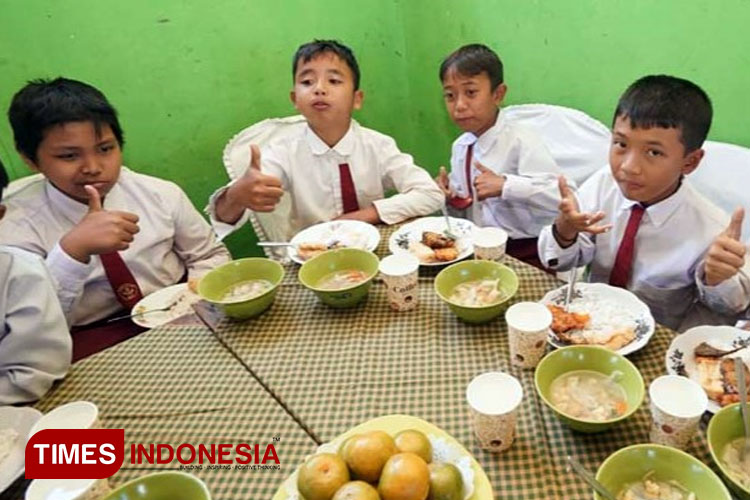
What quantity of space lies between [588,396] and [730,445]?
0.75ft

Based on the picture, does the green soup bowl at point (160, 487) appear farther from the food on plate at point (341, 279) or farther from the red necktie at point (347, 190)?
the red necktie at point (347, 190)

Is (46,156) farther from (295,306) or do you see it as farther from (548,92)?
(548,92)

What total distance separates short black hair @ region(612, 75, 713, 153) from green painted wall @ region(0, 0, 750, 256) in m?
0.51

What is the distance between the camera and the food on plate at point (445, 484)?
2.51ft

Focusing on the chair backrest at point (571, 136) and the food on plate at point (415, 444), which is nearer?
the food on plate at point (415, 444)

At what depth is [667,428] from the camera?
0.86 metres

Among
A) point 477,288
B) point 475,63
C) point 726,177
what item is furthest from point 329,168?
point 726,177

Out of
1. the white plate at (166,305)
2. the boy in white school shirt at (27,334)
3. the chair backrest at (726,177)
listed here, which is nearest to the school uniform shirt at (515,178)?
the chair backrest at (726,177)

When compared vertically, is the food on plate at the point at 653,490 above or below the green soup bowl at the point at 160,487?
below

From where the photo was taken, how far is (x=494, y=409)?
2.97ft

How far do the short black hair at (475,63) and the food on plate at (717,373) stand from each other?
4.72ft

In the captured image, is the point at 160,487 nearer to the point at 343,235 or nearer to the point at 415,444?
the point at 415,444

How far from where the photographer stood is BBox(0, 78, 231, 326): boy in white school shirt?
1.56 metres

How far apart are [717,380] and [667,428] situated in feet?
0.76
